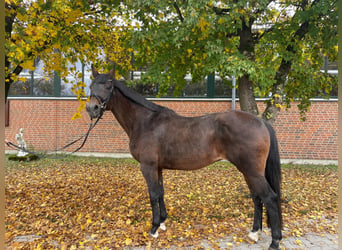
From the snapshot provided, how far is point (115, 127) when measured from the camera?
36.7 ft

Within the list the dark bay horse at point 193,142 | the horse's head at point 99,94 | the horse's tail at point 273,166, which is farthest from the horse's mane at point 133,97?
the horse's tail at point 273,166

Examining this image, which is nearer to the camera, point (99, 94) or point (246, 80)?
point (99, 94)

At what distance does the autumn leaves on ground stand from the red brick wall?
2.29m

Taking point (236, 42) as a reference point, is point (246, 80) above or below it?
below

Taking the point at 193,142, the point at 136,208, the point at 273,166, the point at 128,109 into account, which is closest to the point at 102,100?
the point at 128,109

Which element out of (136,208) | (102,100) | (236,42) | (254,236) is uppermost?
(236,42)

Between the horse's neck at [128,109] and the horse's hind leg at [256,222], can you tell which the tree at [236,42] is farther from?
the horse's hind leg at [256,222]

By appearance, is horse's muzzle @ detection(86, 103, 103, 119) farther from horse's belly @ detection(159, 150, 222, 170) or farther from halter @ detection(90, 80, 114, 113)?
horse's belly @ detection(159, 150, 222, 170)

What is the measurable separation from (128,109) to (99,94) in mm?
514

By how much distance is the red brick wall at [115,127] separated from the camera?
1000cm

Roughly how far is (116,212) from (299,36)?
540 centimetres

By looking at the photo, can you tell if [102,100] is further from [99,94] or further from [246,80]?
[246,80]

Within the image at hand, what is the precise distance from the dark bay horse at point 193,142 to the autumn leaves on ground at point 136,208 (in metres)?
0.53

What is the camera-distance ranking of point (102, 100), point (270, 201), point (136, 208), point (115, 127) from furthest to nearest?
point (115, 127), point (136, 208), point (102, 100), point (270, 201)
